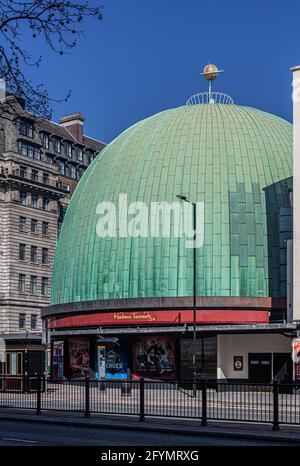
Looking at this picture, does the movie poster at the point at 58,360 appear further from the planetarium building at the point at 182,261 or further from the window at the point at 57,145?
the window at the point at 57,145

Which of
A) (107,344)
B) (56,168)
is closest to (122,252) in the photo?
(107,344)

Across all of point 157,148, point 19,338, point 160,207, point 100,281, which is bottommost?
point 19,338

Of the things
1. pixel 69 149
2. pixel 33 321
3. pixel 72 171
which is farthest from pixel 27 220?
pixel 69 149

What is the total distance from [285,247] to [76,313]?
18656 millimetres

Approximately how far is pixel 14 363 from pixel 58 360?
17.2 m

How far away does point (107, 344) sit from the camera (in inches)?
2537

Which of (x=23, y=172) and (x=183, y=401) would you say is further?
(x=23, y=172)

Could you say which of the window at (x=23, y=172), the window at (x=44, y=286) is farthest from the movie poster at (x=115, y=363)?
the window at (x=23, y=172)

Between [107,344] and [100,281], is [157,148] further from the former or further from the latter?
[107,344]

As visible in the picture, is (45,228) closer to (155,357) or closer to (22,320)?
(22,320)

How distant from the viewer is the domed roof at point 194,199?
64000 mm

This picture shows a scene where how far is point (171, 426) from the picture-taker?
961 inches

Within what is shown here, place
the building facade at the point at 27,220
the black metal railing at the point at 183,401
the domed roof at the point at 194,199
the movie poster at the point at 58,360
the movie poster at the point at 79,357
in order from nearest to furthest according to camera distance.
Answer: the black metal railing at the point at 183,401, the domed roof at the point at 194,199, the movie poster at the point at 79,357, the movie poster at the point at 58,360, the building facade at the point at 27,220

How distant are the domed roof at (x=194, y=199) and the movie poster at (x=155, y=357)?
411 centimetres
